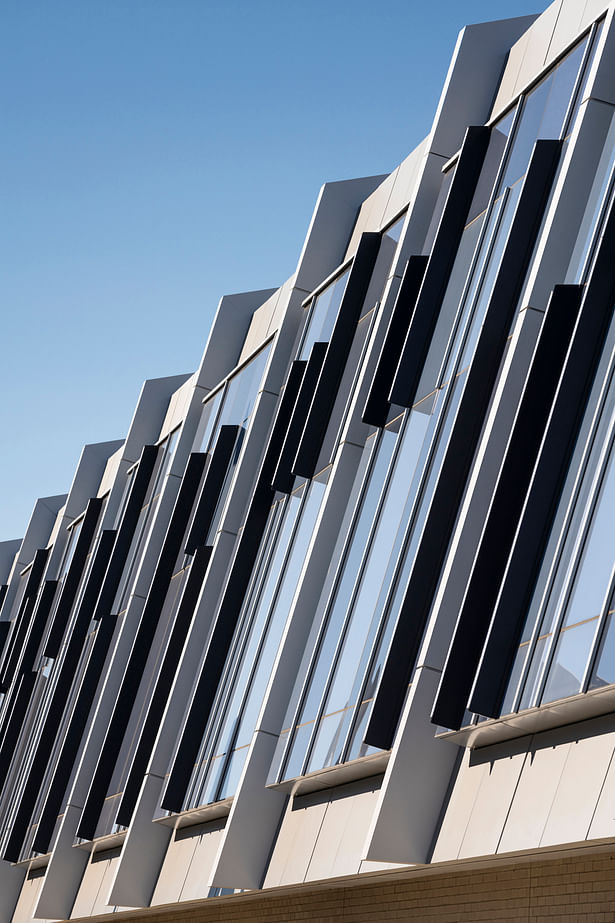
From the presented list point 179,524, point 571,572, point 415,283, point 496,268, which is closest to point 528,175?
point 496,268

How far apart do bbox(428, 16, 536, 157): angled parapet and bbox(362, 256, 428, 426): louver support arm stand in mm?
2124

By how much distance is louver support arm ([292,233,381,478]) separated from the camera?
1928cm

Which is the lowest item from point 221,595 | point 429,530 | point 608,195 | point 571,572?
point 571,572

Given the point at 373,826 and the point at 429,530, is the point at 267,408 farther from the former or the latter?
the point at 373,826

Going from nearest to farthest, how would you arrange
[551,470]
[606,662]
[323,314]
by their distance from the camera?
1. [606,662]
2. [551,470]
3. [323,314]

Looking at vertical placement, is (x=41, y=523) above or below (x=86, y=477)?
above

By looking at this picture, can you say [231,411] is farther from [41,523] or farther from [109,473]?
[41,523]

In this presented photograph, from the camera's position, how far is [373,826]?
38.8ft

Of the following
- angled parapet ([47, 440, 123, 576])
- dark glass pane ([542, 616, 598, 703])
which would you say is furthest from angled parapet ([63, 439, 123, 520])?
dark glass pane ([542, 616, 598, 703])

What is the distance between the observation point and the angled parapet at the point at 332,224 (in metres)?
22.0

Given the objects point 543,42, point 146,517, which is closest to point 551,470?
point 543,42

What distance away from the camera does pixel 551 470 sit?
11.3 meters

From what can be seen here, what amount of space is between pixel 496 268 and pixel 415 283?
213 cm

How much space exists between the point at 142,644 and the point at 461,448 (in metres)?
13.5
